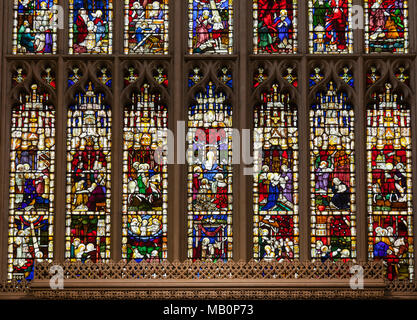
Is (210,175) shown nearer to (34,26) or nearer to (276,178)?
(276,178)

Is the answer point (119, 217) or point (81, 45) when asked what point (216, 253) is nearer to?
point (119, 217)

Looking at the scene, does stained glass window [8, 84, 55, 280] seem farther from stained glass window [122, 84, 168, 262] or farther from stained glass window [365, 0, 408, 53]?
stained glass window [365, 0, 408, 53]

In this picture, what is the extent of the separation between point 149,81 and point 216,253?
246cm

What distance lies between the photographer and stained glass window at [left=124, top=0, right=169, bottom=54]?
13.4 meters

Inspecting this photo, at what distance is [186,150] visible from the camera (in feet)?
43.0

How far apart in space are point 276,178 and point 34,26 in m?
3.89

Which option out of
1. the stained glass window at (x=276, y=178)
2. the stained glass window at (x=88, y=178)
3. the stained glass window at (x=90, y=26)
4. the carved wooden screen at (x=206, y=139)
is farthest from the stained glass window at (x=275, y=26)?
the stained glass window at (x=88, y=178)

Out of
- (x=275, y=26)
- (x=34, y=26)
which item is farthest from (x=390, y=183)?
(x=34, y=26)

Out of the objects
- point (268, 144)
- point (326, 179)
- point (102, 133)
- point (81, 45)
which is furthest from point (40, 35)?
point (326, 179)

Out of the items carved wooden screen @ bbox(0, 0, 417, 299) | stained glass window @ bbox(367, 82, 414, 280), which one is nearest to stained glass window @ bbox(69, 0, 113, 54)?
carved wooden screen @ bbox(0, 0, 417, 299)

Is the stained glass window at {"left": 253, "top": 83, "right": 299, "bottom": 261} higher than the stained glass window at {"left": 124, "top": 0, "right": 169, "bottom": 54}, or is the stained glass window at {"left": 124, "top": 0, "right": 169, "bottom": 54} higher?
the stained glass window at {"left": 124, "top": 0, "right": 169, "bottom": 54}

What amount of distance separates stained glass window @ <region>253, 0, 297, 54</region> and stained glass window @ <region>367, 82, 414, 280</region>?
1.39 metres

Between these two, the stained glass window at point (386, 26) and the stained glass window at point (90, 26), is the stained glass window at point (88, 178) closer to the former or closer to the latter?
the stained glass window at point (90, 26)

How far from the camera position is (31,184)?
13.1 metres
